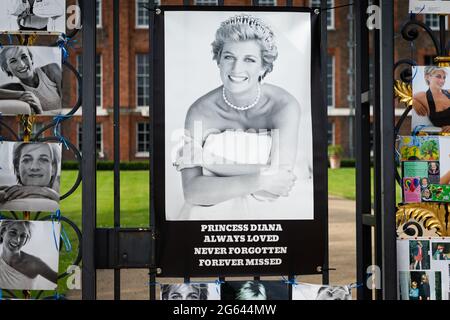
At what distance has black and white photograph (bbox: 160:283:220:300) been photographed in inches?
102

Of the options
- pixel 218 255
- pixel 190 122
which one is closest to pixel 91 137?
pixel 190 122

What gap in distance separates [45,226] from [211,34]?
1149mm

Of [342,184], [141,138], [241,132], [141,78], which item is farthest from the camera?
[141,78]

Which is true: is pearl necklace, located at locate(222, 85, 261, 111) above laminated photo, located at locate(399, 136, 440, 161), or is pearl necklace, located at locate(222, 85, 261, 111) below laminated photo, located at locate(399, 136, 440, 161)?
above

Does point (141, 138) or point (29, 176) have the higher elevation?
point (141, 138)

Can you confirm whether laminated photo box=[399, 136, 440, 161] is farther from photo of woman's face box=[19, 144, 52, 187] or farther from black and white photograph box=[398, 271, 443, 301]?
photo of woman's face box=[19, 144, 52, 187]

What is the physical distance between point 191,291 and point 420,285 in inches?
41.9

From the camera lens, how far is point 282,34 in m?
2.62

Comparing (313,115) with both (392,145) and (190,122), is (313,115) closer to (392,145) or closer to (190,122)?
(392,145)

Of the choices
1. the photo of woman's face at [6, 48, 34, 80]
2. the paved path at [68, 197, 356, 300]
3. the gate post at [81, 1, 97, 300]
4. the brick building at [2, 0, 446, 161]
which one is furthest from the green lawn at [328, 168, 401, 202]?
the photo of woman's face at [6, 48, 34, 80]

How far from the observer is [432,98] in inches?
105

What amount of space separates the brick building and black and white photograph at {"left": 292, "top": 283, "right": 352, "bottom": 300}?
69.8ft

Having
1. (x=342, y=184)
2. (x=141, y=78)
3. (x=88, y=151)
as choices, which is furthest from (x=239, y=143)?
(x=141, y=78)

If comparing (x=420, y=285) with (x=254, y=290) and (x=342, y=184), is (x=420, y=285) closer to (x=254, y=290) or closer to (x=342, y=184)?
(x=254, y=290)
